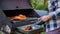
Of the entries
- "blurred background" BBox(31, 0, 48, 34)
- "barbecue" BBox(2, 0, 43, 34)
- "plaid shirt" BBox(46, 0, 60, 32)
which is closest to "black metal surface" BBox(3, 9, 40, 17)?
"barbecue" BBox(2, 0, 43, 34)

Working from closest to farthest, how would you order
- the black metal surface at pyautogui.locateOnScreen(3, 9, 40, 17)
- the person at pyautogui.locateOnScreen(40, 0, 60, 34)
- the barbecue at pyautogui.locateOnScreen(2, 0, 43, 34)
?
the person at pyautogui.locateOnScreen(40, 0, 60, 34) → the barbecue at pyautogui.locateOnScreen(2, 0, 43, 34) → the black metal surface at pyautogui.locateOnScreen(3, 9, 40, 17)

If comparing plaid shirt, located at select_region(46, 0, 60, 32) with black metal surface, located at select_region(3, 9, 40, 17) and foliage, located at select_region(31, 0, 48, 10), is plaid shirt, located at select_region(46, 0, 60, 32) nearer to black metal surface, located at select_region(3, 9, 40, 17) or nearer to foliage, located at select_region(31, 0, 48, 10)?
black metal surface, located at select_region(3, 9, 40, 17)

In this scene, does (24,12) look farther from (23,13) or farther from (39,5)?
(39,5)

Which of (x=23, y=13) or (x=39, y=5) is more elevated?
(x=23, y=13)

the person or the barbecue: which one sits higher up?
the person

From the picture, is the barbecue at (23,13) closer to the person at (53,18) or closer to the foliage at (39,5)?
the person at (53,18)

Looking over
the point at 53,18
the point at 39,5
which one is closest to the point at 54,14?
the point at 53,18

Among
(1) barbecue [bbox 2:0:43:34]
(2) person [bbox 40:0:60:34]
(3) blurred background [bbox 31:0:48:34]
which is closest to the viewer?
(2) person [bbox 40:0:60:34]

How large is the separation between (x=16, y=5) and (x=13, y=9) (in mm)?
105

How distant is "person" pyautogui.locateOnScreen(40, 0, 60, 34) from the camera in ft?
4.75

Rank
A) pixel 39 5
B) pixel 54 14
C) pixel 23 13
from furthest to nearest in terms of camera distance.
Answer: pixel 39 5 < pixel 23 13 < pixel 54 14

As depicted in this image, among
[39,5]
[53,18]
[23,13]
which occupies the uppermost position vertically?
[53,18]

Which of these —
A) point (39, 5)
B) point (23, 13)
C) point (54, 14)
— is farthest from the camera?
point (39, 5)

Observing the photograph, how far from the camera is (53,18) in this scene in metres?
1.50
